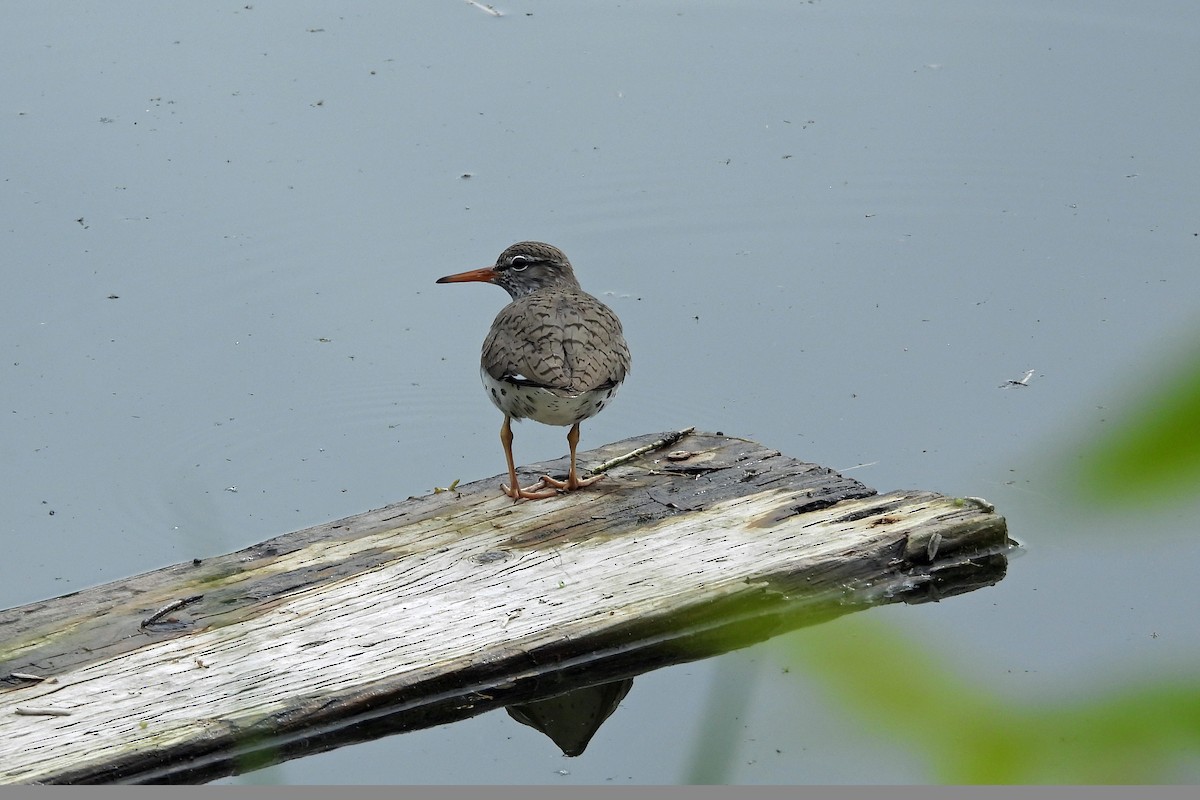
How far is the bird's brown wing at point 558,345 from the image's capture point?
18.6 ft

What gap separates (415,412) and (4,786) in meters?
3.32

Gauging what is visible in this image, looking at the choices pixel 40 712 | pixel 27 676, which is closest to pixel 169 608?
pixel 27 676

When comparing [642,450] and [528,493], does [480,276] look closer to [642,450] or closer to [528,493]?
[642,450]

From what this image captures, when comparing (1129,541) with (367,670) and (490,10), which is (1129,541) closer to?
(367,670)

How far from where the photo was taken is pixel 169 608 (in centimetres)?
529

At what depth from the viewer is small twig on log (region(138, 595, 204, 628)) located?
5.22 meters

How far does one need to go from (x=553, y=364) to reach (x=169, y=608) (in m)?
1.73

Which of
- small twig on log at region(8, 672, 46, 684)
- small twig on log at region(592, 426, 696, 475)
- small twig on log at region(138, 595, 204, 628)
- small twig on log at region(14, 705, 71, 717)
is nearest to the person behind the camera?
small twig on log at region(14, 705, 71, 717)

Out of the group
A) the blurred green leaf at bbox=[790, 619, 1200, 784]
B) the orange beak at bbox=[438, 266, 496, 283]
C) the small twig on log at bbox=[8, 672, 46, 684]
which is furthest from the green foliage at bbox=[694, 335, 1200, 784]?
the orange beak at bbox=[438, 266, 496, 283]

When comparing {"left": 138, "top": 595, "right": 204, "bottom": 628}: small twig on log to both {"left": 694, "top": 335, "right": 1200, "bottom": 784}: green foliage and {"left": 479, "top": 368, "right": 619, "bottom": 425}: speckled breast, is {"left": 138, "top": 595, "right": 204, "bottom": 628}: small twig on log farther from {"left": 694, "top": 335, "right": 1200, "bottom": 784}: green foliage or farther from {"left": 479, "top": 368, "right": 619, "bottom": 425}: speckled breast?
{"left": 694, "top": 335, "right": 1200, "bottom": 784}: green foliage

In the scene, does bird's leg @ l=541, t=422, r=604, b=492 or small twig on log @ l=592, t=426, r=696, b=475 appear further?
small twig on log @ l=592, t=426, r=696, b=475

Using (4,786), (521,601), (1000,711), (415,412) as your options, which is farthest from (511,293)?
(1000,711)

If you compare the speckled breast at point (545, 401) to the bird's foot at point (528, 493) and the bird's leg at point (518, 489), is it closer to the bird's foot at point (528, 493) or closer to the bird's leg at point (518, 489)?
the bird's leg at point (518, 489)

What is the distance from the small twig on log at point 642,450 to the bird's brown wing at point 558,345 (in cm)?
50
